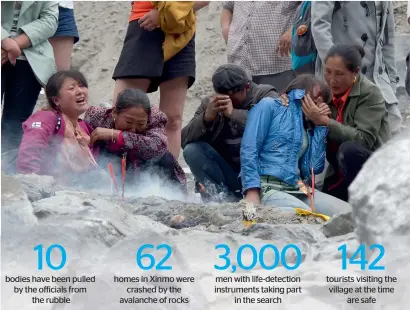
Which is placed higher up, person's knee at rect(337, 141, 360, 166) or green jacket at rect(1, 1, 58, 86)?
green jacket at rect(1, 1, 58, 86)

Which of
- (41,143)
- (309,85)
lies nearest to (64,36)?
(41,143)

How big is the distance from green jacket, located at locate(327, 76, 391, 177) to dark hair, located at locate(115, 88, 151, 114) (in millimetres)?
929

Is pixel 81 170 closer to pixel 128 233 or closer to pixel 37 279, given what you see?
pixel 128 233

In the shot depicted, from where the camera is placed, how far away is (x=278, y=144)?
14.1 ft

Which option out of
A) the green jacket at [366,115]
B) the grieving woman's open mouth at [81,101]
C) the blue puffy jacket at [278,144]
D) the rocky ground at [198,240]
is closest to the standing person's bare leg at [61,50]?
the grieving woman's open mouth at [81,101]

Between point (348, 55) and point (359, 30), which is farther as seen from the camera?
point (359, 30)

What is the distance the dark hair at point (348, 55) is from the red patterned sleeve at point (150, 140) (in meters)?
0.90

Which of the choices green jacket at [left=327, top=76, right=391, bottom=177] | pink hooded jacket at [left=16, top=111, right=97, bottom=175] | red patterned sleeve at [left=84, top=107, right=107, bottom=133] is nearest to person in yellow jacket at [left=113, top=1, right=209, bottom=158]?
red patterned sleeve at [left=84, top=107, right=107, bottom=133]

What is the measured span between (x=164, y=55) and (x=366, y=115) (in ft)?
3.51

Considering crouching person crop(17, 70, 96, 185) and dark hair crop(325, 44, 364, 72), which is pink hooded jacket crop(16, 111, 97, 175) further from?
dark hair crop(325, 44, 364, 72)

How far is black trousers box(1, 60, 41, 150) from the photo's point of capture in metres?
4.68

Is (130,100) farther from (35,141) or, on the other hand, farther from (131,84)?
(35,141)

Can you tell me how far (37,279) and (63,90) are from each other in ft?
6.07

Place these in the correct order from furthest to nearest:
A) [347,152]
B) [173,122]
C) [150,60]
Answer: [173,122] → [150,60] → [347,152]
